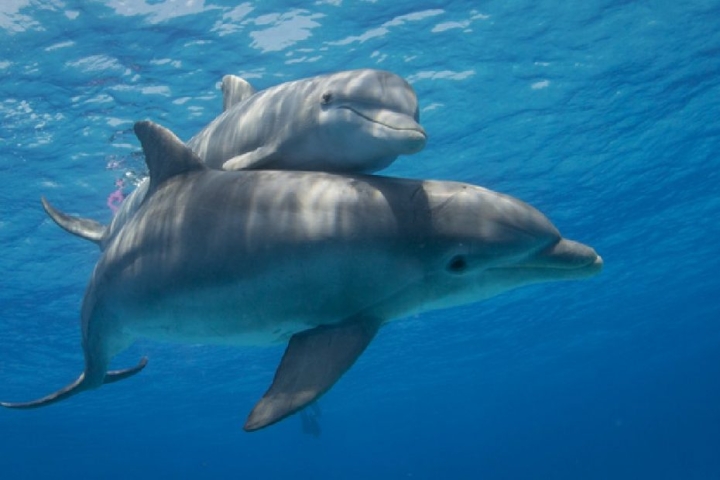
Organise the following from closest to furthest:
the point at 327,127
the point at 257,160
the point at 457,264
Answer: the point at 457,264 < the point at 327,127 < the point at 257,160

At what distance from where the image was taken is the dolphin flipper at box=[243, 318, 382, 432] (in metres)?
3.46

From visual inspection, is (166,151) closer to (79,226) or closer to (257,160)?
(257,160)

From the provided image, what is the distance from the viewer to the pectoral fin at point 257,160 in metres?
4.61

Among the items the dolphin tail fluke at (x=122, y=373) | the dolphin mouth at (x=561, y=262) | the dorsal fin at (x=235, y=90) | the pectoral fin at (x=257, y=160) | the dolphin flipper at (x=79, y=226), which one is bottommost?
the dolphin tail fluke at (x=122, y=373)

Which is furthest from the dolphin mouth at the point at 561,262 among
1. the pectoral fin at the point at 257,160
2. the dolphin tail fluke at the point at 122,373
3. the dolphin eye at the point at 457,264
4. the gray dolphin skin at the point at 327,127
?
the dolphin tail fluke at the point at 122,373

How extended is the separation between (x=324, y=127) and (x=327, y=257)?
99 cm

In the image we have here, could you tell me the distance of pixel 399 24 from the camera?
→ 1189 centimetres

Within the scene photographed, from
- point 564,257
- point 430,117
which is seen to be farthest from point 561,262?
point 430,117

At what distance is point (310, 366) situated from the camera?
146 inches

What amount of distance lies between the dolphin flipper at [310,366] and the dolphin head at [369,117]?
3.82ft

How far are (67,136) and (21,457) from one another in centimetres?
6853

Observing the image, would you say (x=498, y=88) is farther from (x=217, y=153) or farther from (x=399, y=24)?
(x=217, y=153)

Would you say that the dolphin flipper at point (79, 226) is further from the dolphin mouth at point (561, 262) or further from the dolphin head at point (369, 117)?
the dolphin mouth at point (561, 262)

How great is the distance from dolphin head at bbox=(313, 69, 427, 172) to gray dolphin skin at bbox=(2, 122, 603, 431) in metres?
0.22
